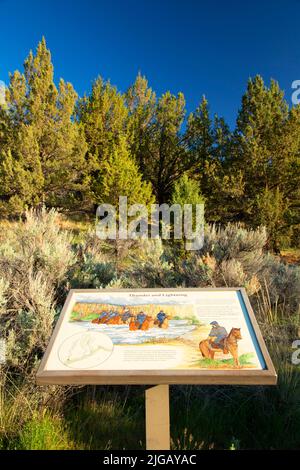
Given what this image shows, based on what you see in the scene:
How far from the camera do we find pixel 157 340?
226 centimetres

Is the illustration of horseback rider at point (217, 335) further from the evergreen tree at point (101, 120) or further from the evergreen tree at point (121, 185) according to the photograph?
the evergreen tree at point (101, 120)

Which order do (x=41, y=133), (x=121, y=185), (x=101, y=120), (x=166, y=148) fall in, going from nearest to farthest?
(x=121, y=185), (x=41, y=133), (x=101, y=120), (x=166, y=148)

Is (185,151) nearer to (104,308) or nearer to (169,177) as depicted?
(169,177)

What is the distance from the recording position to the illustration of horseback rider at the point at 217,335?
2188 mm

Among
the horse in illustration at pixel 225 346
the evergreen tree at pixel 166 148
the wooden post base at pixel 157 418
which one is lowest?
the wooden post base at pixel 157 418

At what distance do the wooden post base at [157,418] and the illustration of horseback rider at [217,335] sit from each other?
39cm

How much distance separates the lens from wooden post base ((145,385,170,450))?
215cm

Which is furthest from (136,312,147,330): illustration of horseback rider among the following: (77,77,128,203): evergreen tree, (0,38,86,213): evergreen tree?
(77,77,128,203): evergreen tree

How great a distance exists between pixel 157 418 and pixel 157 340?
458 mm

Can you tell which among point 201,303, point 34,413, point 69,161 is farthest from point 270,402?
point 69,161

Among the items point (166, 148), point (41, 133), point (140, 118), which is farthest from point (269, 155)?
point (41, 133)

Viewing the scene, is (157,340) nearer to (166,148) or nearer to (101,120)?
(101,120)

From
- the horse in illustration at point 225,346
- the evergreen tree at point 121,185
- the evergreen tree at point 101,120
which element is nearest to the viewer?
the horse in illustration at point 225,346

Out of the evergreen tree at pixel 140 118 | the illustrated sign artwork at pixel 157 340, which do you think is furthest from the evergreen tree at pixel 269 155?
the illustrated sign artwork at pixel 157 340
